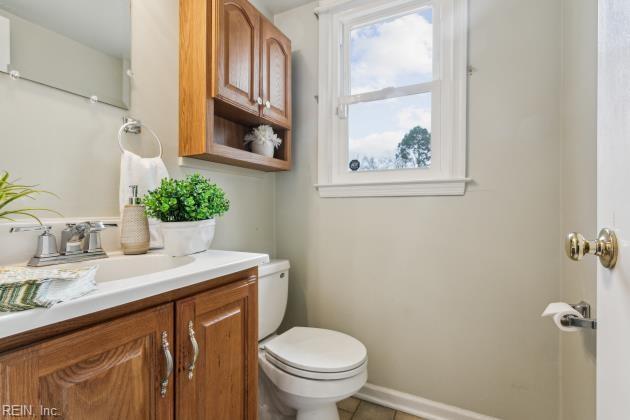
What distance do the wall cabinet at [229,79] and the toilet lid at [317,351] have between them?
2.96 ft

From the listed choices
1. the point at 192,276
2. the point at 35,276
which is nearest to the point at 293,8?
the point at 192,276

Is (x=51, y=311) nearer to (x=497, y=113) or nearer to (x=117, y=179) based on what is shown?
(x=117, y=179)

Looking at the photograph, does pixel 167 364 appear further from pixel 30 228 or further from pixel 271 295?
pixel 271 295

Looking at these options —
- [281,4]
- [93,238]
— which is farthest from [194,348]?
Answer: [281,4]

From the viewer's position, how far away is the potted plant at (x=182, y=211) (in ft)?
3.39

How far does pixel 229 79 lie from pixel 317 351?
4.23 ft

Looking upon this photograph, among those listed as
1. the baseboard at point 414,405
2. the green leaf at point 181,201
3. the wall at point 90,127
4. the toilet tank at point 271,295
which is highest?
the wall at point 90,127

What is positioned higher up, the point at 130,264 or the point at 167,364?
the point at 130,264

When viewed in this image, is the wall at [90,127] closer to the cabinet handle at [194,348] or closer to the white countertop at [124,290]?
the white countertop at [124,290]

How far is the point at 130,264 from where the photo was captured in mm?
1065

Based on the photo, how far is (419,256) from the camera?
1.58 meters

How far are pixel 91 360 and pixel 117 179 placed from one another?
816 millimetres

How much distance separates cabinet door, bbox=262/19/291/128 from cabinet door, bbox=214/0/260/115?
0.19 ft

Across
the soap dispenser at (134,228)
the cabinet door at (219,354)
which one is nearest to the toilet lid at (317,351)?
the cabinet door at (219,354)
